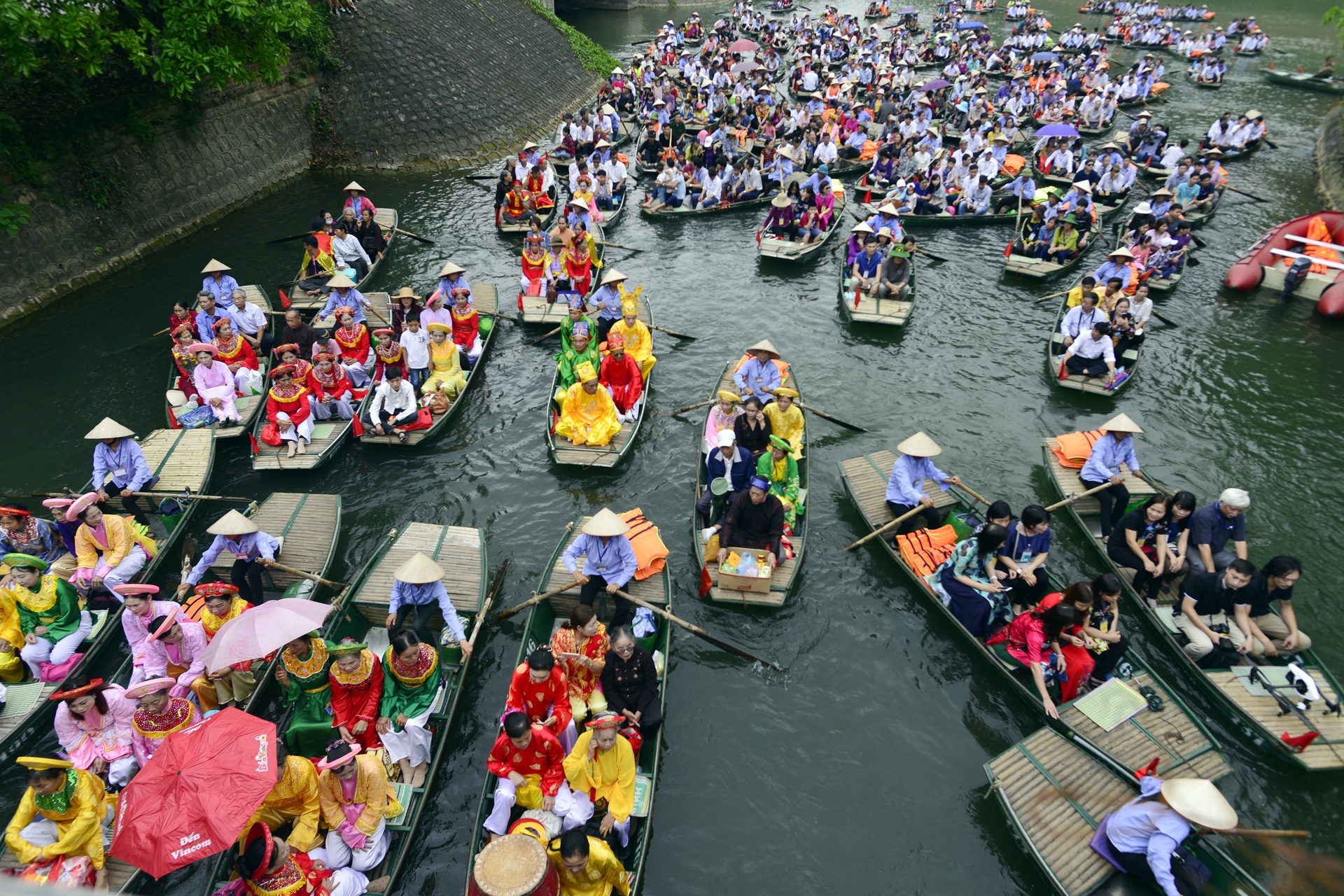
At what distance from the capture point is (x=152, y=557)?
1127 centimetres

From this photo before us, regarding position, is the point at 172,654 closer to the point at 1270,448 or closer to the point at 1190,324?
the point at 1270,448

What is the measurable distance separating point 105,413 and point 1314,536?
24.1 m

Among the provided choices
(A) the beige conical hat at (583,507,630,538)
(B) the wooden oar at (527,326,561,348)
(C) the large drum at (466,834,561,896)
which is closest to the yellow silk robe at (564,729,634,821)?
(C) the large drum at (466,834,561,896)

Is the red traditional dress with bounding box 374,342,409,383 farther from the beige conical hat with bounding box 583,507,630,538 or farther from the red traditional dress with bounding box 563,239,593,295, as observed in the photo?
the beige conical hat with bounding box 583,507,630,538

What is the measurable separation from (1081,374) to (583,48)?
37.8m

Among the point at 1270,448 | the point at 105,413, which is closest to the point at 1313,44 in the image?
the point at 1270,448

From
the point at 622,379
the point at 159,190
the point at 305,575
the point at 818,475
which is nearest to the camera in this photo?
the point at 305,575

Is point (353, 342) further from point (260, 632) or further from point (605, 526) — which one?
point (260, 632)

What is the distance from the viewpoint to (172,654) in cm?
897

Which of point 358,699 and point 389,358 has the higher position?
point 389,358

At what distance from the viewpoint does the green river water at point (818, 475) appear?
28.2ft

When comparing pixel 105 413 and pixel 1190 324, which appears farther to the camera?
pixel 1190 324

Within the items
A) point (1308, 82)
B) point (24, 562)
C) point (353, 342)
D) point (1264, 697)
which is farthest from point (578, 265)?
point (1308, 82)

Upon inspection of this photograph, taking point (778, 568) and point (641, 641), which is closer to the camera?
point (641, 641)
